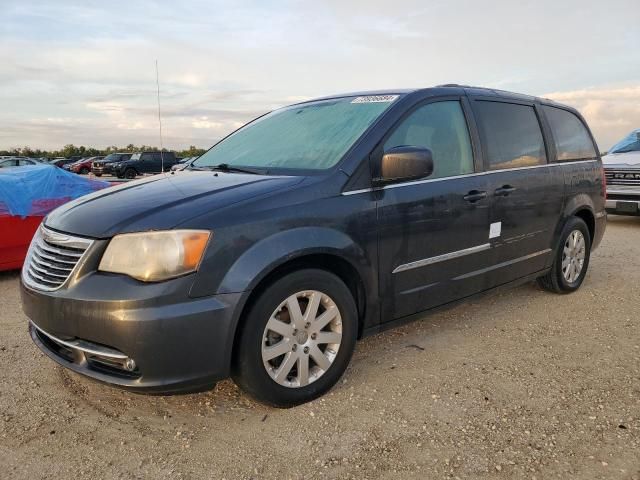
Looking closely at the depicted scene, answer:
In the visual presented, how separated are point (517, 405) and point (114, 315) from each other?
2100 mm

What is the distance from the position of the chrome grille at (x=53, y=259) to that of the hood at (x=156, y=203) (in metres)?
0.05

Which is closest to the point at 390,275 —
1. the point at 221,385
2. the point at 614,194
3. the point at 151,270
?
the point at 221,385

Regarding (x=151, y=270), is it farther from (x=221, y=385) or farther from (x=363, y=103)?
(x=363, y=103)

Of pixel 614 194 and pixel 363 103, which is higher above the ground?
pixel 363 103

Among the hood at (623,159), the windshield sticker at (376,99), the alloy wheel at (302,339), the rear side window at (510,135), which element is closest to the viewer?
the alloy wheel at (302,339)

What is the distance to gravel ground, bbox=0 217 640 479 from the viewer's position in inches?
91.9

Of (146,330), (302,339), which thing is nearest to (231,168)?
(302,339)

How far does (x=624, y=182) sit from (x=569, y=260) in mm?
5320

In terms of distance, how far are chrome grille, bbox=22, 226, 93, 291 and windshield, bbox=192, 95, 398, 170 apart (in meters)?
1.22

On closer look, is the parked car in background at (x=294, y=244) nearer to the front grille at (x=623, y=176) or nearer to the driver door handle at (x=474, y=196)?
the driver door handle at (x=474, y=196)

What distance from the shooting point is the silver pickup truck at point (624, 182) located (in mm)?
8945

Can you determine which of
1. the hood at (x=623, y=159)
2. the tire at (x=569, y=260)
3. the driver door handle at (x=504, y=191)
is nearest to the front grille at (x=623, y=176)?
the hood at (x=623, y=159)

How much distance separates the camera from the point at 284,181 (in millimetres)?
2885

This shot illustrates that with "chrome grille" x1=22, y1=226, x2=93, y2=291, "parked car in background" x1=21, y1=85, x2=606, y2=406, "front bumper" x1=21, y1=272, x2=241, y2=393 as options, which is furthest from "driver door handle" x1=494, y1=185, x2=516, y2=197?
"chrome grille" x1=22, y1=226, x2=93, y2=291
